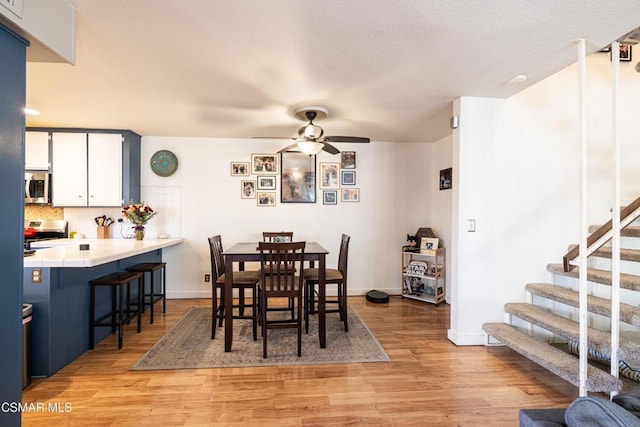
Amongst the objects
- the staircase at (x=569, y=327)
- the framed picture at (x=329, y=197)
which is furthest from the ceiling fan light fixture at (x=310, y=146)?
the staircase at (x=569, y=327)

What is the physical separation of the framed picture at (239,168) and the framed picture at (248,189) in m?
0.12

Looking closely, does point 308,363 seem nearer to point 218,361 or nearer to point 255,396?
point 255,396

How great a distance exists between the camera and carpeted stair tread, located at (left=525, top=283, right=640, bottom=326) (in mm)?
1907

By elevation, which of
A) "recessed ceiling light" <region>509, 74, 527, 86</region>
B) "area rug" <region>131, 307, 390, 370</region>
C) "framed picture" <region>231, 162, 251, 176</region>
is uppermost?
"recessed ceiling light" <region>509, 74, 527, 86</region>

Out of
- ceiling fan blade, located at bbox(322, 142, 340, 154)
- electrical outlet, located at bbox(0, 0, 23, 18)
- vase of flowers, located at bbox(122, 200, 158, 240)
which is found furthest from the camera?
vase of flowers, located at bbox(122, 200, 158, 240)

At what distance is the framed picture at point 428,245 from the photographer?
4.04 metres

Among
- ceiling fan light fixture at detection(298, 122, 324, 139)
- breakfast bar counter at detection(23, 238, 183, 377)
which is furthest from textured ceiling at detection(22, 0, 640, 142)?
breakfast bar counter at detection(23, 238, 183, 377)

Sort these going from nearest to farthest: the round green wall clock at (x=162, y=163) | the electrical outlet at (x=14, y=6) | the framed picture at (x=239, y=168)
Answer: the electrical outlet at (x=14, y=6), the round green wall clock at (x=162, y=163), the framed picture at (x=239, y=168)

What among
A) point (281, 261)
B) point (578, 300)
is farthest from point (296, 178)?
point (578, 300)

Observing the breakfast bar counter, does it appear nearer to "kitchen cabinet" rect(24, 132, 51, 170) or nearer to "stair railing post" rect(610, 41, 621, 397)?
"kitchen cabinet" rect(24, 132, 51, 170)

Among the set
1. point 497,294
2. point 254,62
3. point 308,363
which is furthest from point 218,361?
point 497,294

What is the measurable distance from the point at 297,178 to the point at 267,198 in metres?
0.54

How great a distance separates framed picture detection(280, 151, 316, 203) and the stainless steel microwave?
298cm

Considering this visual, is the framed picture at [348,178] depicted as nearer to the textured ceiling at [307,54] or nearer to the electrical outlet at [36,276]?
the textured ceiling at [307,54]
